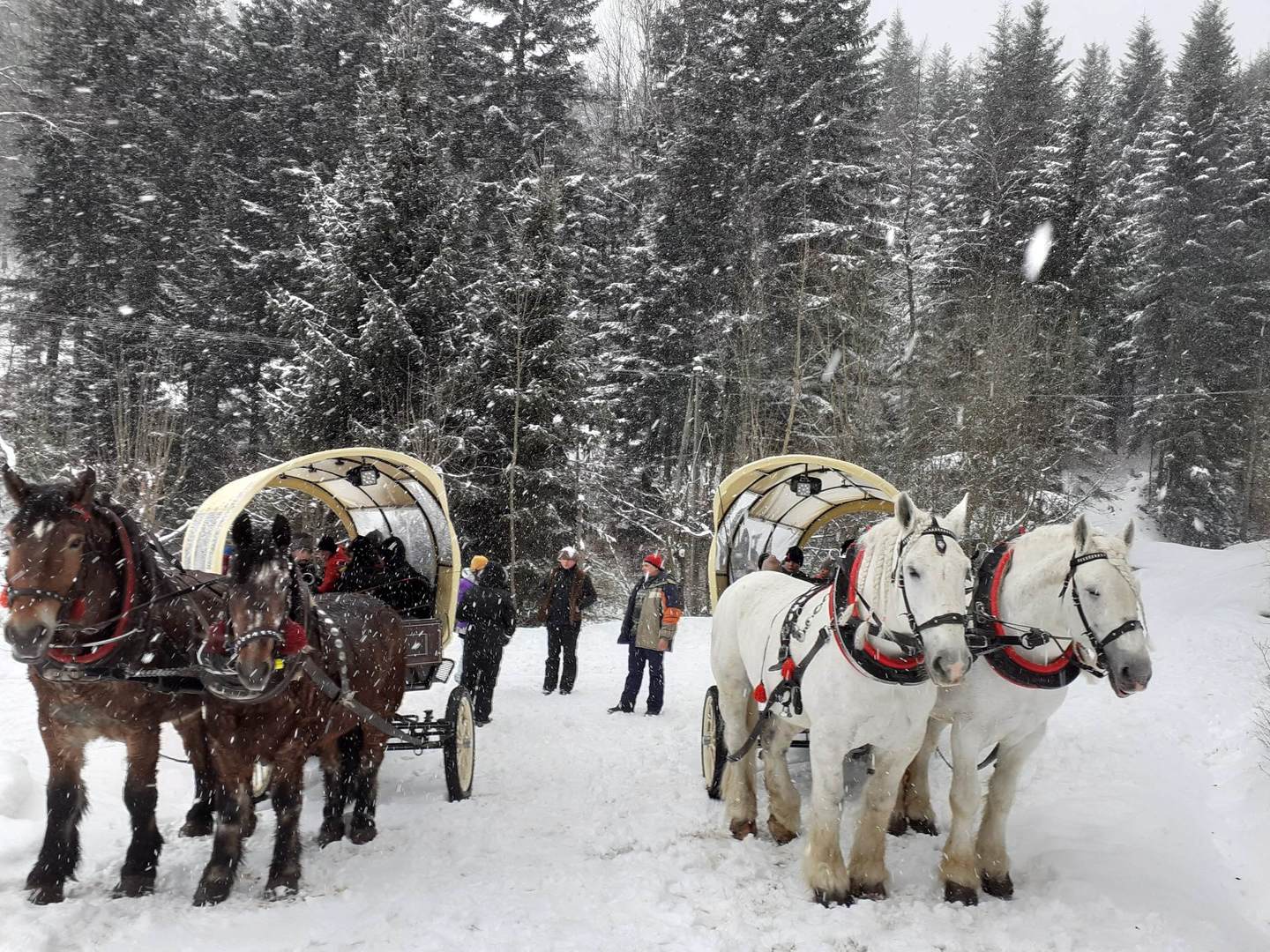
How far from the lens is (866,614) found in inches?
156

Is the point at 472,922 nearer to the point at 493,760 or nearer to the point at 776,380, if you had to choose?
the point at 493,760

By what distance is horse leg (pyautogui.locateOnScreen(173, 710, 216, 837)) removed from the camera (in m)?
4.46

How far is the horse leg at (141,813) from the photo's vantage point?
12.8 ft

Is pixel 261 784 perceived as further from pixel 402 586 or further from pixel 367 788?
pixel 402 586

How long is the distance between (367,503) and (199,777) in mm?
4090

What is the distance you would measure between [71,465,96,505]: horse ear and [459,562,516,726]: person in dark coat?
5167 millimetres

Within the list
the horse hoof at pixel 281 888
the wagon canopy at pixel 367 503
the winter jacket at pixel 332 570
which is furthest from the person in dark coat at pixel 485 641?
the horse hoof at pixel 281 888

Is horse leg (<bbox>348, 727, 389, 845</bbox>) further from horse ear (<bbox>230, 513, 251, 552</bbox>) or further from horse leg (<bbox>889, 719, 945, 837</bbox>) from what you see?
horse leg (<bbox>889, 719, 945, 837</bbox>)

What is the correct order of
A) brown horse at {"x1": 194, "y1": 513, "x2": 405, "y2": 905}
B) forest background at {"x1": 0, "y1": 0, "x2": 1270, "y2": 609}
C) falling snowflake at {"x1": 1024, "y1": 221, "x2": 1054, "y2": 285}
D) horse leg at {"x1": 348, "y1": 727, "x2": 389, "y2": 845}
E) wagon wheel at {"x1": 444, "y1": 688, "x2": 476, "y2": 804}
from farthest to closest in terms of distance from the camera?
falling snowflake at {"x1": 1024, "y1": 221, "x2": 1054, "y2": 285} < forest background at {"x1": 0, "y1": 0, "x2": 1270, "y2": 609} < wagon wheel at {"x1": 444, "y1": 688, "x2": 476, "y2": 804} < horse leg at {"x1": 348, "y1": 727, "x2": 389, "y2": 845} < brown horse at {"x1": 194, "y1": 513, "x2": 405, "y2": 905}

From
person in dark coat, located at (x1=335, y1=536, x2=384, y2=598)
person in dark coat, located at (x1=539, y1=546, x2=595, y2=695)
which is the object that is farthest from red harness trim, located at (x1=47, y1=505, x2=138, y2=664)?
person in dark coat, located at (x1=539, y1=546, x2=595, y2=695)

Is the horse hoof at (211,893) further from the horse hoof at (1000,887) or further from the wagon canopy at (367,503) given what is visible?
the horse hoof at (1000,887)

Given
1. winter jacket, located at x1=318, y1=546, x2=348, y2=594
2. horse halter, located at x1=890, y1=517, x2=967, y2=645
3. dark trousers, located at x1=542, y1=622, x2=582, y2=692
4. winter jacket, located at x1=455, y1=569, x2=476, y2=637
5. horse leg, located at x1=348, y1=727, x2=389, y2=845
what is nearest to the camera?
horse halter, located at x1=890, y1=517, x2=967, y2=645

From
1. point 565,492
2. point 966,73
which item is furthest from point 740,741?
point 966,73

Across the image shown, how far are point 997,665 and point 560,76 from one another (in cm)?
1925
